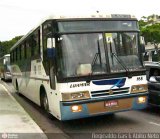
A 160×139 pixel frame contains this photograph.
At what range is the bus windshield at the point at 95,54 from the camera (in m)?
8.67

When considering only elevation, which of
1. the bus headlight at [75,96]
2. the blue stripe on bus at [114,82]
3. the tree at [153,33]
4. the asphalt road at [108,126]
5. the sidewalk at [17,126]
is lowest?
the asphalt road at [108,126]

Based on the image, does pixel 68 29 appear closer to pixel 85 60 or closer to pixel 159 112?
pixel 85 60

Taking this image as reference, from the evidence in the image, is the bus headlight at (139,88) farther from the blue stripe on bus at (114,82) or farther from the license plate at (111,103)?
the license plate at (111,103)

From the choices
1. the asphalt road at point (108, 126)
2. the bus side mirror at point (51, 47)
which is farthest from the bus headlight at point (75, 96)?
the bus side mirror at point (51, 47)

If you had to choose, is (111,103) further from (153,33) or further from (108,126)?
(153,33)

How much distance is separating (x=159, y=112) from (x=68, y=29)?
14.7ft

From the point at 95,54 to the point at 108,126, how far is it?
2.00 metres

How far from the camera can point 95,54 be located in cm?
886

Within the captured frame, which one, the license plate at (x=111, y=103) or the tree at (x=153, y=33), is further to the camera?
the tree at (x=153, y=33)

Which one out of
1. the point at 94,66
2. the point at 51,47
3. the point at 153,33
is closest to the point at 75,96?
the point at 94,66

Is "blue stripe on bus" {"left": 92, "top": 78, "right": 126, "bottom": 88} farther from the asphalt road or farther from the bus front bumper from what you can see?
the asphalt road

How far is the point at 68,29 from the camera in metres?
8.86

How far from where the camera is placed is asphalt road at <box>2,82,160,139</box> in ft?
28.2

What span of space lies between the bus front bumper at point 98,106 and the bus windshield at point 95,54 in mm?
675
